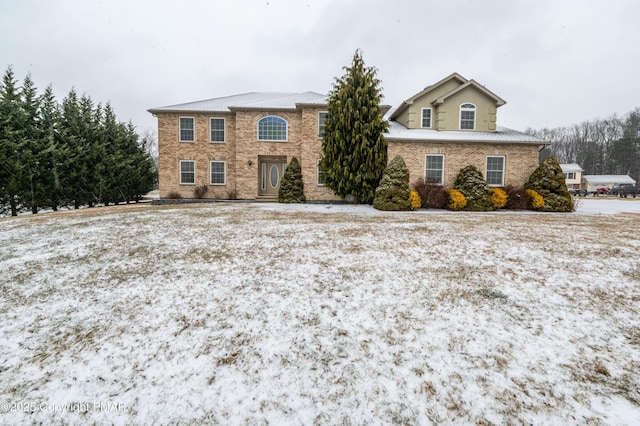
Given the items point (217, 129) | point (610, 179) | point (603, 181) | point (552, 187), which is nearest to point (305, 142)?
point (217, 129)

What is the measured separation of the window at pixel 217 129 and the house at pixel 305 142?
6 cm

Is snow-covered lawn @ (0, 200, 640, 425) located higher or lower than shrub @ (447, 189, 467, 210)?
lower

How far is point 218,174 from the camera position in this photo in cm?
1927

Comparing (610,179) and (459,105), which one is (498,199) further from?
(610,179)

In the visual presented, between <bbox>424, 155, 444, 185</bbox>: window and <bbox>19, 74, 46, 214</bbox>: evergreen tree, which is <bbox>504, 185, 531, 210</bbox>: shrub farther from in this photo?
<bbox>19, 74, 46, 214</bbox>: evergreen tree

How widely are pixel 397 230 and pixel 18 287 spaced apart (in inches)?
289

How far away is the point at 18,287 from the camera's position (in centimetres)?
405

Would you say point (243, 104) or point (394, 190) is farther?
point (243, 104)

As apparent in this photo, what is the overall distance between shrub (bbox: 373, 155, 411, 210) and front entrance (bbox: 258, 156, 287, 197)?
8.22 m

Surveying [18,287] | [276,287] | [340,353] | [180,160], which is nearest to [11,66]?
[180,160]

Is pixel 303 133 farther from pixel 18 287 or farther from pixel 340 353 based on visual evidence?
pixel 340 353

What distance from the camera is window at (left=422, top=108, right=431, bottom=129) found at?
17.2m

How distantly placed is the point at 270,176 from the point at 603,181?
2429 inches
